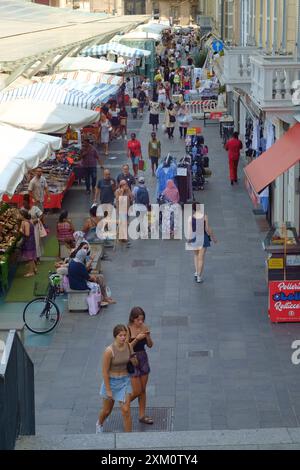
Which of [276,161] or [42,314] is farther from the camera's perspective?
[276,161]

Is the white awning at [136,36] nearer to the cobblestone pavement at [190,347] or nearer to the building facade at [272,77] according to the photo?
the building facade at [272,77]

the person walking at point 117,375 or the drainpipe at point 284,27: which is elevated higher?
the drainpipe at point 284,27

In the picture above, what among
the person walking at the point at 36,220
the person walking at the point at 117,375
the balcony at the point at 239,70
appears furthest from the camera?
the balcony at the point at 239,70

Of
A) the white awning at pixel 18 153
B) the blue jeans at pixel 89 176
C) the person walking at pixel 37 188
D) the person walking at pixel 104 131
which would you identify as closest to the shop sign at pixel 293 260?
the white awning at pixel 18 153

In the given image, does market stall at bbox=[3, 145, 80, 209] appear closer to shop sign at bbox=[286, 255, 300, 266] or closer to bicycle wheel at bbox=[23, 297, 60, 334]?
bicycle wheel at bbox=[23, 297, 60, 334]

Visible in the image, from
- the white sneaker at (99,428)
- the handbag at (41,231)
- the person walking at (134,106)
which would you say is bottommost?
the person walking at (134,106)

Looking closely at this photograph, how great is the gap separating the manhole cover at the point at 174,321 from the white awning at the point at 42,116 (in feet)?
27.5

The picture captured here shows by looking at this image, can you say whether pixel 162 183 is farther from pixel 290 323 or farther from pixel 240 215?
pixel 290 323

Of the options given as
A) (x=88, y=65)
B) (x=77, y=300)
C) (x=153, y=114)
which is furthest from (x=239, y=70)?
(x=88, y=65)

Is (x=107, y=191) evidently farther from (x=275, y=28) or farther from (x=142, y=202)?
(x=275, y=28)

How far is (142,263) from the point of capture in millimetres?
18906

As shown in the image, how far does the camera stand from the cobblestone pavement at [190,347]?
11508 millimetres

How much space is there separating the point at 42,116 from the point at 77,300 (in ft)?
27.4
